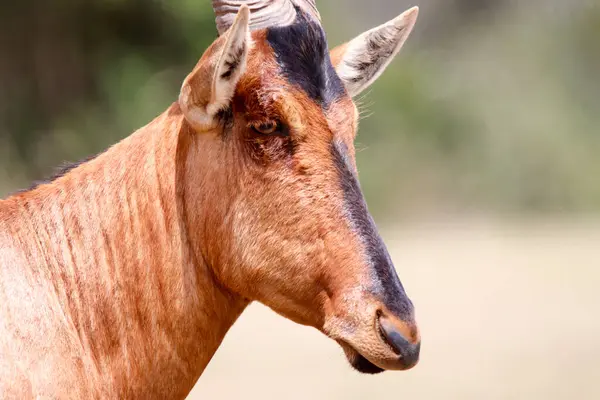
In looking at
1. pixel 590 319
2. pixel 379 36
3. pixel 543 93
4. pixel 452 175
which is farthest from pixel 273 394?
pixel 543 93

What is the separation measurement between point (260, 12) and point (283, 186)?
1141mm

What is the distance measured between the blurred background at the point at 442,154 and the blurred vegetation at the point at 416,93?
0.21ft

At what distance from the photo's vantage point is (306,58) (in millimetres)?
6480

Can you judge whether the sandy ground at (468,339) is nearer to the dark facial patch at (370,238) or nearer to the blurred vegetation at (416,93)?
the blurred vegetation at (416,93)

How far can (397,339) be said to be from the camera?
590 cm

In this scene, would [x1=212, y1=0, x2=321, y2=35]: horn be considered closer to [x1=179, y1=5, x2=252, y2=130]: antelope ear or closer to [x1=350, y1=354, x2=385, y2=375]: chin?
[x1=179, y1=5, x2=252, y2=130]: antelope ear

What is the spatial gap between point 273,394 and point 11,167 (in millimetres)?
13282

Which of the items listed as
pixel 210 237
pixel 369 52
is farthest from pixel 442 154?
pixel 210 237

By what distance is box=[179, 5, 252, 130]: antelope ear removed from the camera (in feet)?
19.6

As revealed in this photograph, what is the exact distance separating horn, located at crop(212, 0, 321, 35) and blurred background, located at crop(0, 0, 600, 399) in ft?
4.85

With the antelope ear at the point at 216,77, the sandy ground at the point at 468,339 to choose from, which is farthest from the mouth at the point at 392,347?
the sandy ground at the point at 468,339

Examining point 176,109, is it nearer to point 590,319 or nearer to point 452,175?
point 590,319

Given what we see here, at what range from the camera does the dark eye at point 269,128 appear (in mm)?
6312

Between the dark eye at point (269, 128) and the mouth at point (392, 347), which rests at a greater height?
the dark eye at point (269, 128)
